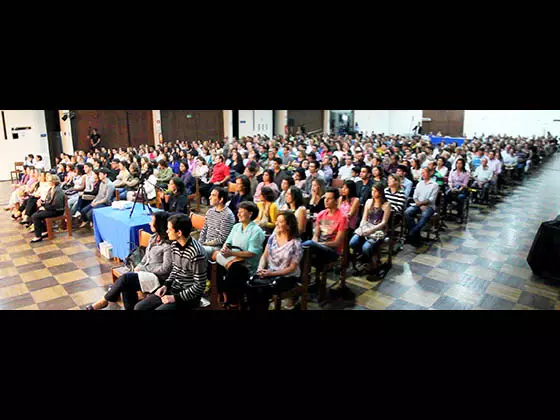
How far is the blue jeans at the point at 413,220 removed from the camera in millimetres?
5590

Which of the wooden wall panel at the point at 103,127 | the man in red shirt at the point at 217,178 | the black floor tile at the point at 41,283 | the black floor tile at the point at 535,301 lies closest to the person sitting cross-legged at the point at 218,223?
the black floor tile at the point at 41,283

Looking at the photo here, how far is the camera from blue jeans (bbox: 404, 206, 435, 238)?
220 inches

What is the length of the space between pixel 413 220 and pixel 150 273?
12.4ft

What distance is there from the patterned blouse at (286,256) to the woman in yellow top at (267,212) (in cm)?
99

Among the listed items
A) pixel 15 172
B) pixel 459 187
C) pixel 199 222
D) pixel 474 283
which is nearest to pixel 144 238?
pixel 199 222

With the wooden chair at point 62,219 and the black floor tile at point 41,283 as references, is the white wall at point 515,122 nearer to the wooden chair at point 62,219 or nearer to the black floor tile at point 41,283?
the wooden chair at point 62,219

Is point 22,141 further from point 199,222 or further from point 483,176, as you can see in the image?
point 483,176

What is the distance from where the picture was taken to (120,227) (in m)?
4.91

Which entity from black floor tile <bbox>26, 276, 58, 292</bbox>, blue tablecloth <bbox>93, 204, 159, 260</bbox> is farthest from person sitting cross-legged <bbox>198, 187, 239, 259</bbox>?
black floor tile <bbox>26, 276, 58, 292</bbox>

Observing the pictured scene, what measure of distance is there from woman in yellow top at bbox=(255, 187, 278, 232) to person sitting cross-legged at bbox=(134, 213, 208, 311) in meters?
1.38

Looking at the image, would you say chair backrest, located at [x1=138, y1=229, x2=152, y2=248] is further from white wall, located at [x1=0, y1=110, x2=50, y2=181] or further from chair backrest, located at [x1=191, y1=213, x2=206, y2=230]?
white wall, located at [x1=0, y1=110, x2=50, y2=181]

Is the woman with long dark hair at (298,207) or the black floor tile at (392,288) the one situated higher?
the woman with long dark hair at (298,207)

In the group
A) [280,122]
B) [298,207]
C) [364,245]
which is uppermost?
[280,122]
